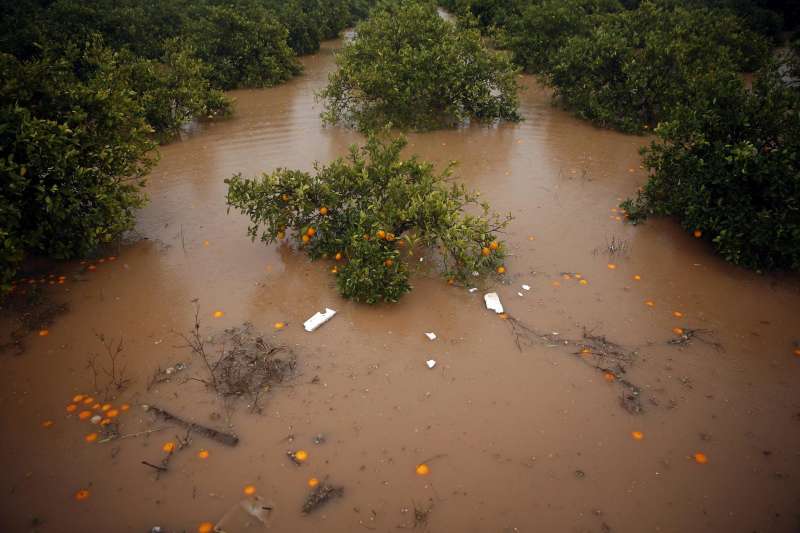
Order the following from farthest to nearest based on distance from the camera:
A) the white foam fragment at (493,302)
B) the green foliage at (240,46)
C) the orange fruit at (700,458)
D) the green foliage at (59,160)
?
the green foliage at (240,46)
the white foam fragment at (493,302)
the green foliage at (59,160)
the orange fruit at (700,458)

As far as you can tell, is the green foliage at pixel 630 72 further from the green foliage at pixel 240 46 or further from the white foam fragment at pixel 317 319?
the white foam fragment at pixel 317 319

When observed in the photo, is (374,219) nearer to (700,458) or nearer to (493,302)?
(493,302)

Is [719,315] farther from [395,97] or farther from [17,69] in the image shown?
[17,69]

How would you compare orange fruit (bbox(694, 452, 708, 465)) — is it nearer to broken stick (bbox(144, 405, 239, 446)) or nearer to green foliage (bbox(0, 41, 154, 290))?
broken stick (bbox(144, 405, 239, 446))

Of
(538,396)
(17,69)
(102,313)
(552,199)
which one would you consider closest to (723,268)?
(552,199)

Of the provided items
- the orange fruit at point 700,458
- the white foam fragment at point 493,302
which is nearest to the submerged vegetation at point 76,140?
the white foam fragment at point 493,302

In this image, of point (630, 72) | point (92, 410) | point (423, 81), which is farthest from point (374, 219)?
point (630, 72)

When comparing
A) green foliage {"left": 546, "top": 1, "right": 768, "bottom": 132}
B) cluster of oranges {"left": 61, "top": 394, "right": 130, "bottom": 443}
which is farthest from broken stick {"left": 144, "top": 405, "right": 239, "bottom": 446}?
green foliage {"left": 546, "top": 1, "right": 768, "bottom": 132}
